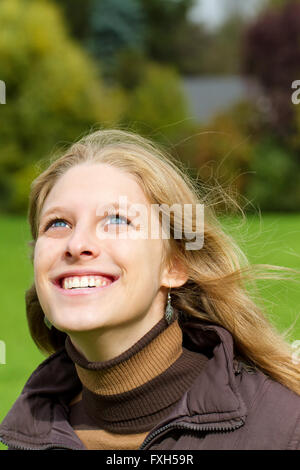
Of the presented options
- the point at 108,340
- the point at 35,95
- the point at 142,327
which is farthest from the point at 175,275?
the point at 35,95

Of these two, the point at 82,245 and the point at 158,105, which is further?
the point at 158,105

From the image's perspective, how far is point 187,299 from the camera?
2.58 meters

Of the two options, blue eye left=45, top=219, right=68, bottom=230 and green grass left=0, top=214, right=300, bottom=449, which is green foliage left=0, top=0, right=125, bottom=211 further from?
blue eye left=45, top=219, right=68, bottom=230

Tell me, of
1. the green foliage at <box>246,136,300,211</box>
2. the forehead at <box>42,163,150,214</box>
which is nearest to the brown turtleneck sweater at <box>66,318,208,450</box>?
the forehead at <box>42,163,150,214</box>

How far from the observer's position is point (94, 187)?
237 cm

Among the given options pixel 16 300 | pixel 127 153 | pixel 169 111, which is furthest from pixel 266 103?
pixel 127 153

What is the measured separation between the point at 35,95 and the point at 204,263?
18777 millimetres

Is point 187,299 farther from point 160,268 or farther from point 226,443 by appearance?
point 226,443

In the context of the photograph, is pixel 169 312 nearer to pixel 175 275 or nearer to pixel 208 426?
pixel 175 275

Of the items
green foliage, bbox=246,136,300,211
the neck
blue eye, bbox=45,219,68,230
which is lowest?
the neck

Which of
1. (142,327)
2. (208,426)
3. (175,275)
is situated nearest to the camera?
(208,426)

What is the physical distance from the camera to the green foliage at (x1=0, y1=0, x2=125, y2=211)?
20.6 metres

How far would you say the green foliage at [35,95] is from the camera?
67.7 feet

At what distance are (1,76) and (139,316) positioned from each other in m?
19.5
